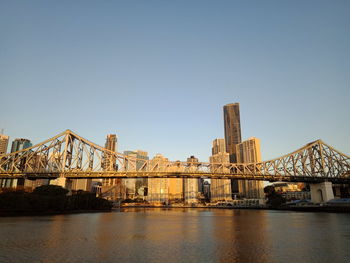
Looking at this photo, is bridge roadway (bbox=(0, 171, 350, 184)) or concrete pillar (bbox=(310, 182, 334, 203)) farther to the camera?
concrete pillar (bbox=(310, 182, 334, 203))

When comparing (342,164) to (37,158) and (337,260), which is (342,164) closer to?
(337,260)

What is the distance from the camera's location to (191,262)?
14000mm

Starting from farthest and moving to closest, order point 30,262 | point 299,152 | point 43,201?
Answer: point 299,152, point 43,201, point 30,262

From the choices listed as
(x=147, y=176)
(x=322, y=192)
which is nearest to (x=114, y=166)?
(x=147, y=176)

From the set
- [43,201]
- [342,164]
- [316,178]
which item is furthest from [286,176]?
[43,201]

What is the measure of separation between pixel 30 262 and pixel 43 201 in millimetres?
48160

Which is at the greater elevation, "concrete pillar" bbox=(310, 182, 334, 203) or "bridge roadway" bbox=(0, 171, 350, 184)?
"bridge roadway" bbox=(0, 171, 350, 184)

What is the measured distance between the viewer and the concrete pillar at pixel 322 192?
80562mm

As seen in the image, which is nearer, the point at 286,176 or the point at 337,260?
the point at 337,260

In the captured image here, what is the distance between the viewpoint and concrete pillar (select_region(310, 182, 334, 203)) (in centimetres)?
8056

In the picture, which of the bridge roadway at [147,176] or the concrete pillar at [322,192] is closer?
the bridge roadway at [147,176]

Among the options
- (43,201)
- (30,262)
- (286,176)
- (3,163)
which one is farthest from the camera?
(286,176)

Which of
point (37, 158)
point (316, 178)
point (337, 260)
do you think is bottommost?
point (337, 260)

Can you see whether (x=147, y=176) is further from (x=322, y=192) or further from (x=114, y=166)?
(x=322, y=192)
